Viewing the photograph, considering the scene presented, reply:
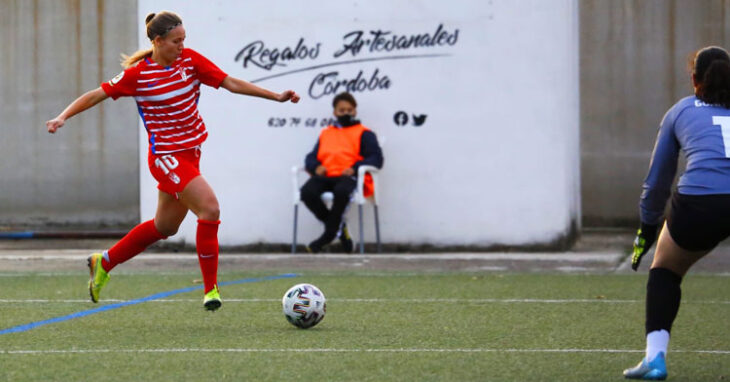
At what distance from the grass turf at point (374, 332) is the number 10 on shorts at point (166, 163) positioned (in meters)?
0.97

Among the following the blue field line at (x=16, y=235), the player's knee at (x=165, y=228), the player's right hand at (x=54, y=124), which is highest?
the player's right hand at (x=54, y=124)

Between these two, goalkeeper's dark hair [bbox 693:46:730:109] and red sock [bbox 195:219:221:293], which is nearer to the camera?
goalkeeper's dark hair [bbox 693:46:730:109]

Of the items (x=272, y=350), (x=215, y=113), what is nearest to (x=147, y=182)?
(x=215, y=113)

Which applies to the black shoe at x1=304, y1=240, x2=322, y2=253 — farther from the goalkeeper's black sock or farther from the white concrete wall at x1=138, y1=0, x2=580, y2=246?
the goalkeeper's black sock

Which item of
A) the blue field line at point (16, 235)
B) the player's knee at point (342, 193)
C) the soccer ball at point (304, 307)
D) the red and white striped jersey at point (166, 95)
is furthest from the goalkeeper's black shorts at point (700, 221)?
the blue field line at point (16, 235)

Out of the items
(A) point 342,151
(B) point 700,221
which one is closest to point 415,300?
(B) point 700,221

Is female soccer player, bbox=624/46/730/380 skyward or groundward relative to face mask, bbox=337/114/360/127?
groundward

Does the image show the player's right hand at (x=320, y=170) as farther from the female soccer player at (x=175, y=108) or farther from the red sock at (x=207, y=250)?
the red sock at (x=207, y=250)

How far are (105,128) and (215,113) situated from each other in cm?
318

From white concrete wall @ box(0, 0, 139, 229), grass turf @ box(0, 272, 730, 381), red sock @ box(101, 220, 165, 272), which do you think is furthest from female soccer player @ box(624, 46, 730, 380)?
white concrete wall @ box(0, 0, 139, 229)

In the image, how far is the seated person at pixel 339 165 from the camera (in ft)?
44.1

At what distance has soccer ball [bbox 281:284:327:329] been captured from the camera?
7.90 metres

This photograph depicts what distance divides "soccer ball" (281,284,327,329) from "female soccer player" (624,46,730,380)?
2489mm

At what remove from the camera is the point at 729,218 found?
5746 millimetres
